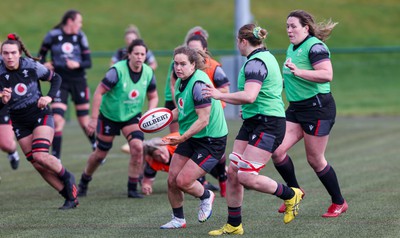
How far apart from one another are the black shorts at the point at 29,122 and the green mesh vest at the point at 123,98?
3.63 ft

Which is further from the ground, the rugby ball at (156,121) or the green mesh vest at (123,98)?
the rugby ball at (156,121)

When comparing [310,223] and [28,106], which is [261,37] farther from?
[28,106]

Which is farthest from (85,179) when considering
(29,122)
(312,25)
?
(312,25)

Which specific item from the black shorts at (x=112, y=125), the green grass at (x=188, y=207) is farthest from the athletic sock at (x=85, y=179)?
the black shorts at (x=112, y=125)

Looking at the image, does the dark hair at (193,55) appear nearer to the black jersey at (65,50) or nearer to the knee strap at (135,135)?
the knee strap at (135,135)

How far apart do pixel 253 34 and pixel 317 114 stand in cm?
132

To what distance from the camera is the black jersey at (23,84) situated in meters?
9.13

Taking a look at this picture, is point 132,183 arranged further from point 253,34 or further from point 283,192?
point 253,34

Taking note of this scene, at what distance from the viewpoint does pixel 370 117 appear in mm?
22109

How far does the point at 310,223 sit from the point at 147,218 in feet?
5.21

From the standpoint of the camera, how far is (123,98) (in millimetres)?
10250

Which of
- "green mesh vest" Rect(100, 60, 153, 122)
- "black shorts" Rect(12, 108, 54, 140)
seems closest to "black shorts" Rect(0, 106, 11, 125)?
"green mesh vest" Rect(100, 60, 153, 122)

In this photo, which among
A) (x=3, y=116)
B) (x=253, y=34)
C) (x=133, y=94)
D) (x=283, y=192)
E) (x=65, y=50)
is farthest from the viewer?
(x=65, y=50)

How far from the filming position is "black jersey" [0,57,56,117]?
30.0ft
